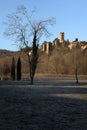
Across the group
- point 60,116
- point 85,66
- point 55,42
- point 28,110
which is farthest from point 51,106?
point 55,42

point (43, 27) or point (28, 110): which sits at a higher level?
point (43, 27)

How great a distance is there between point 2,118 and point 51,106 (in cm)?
428

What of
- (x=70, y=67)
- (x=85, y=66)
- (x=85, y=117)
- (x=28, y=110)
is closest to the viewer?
(x=85, y=117)

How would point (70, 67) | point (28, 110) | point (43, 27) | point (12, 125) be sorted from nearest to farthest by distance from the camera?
point (12, 125) → point (28, 110) → point (43, 27) → point (70, 67)

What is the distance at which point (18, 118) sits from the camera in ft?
40.9

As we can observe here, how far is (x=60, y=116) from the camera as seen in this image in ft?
43.3

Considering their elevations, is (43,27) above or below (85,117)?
above

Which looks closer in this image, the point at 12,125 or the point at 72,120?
the point at 12,125

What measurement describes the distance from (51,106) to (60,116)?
311cm

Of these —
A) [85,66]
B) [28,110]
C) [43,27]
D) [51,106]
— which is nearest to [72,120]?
[28,110]

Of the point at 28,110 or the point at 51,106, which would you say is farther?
the point at 51,106

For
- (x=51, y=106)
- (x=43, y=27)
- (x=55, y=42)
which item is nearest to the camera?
(x=51, y=106)

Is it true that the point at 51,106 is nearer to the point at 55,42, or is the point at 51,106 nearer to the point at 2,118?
the point at 2,118

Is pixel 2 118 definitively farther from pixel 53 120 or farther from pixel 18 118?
pixel 53 120
